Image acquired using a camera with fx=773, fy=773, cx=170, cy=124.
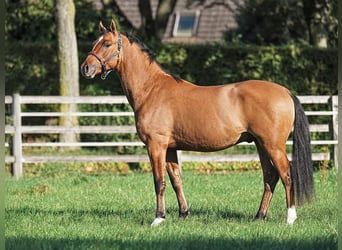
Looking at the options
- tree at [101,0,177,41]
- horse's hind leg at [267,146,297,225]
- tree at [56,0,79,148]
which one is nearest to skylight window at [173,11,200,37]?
tree at [101,0,177,41]

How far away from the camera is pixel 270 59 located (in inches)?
683

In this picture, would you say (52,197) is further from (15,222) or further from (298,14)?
(298,14)

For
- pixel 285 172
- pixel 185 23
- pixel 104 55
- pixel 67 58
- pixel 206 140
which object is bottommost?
pixel 285 172

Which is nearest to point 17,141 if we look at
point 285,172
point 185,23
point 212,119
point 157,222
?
point 157,222

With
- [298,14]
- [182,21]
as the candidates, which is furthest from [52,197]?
[182,21]

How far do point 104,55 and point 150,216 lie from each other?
1936 mm

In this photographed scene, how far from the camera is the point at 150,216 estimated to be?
893cm

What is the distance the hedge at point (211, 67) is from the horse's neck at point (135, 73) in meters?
8.75

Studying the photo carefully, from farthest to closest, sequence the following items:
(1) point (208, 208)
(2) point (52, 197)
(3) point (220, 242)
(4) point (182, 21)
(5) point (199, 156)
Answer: (4) point (182, 21)
(5) point (199, 156)
(2) point (52, 197)
(1) point (208, 208)
(3) point (220, 242)

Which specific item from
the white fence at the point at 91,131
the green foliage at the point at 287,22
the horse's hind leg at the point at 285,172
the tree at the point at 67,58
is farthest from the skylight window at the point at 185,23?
the horse's hind leg at the point at 285,172

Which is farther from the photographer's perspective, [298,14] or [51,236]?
[298,14]

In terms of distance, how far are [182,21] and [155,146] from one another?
25359mm

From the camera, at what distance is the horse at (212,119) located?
26.9 feet

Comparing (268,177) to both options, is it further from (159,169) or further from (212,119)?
(159,169)
